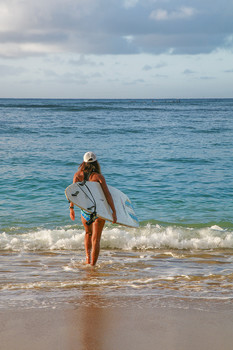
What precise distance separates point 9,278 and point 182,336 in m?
2.89

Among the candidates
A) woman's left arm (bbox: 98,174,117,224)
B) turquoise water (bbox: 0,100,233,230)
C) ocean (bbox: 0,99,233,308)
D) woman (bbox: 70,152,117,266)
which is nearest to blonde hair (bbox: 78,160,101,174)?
woman (bbox: 70,152,117,266)

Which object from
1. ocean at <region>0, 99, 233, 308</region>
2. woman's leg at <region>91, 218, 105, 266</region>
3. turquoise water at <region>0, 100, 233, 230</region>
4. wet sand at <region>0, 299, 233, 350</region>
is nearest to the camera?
wet sand at <region>0, 299, 233, 350</region>

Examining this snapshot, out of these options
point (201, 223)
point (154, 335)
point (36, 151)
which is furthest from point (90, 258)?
point (36, 151)

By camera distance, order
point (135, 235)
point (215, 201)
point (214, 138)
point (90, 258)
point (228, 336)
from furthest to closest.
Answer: point (214, 138)
point (215, 201)
point (135, 235)
point (90, 258)
point (228, 336)

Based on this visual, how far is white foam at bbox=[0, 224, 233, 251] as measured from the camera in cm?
784

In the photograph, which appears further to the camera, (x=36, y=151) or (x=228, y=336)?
(x=36, y=151)

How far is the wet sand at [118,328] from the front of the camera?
12.0 feet

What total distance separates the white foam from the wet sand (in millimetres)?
3321

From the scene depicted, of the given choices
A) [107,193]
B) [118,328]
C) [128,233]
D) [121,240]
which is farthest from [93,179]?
[128,233]

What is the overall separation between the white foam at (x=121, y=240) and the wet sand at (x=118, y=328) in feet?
10.9

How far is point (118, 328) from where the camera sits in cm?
400

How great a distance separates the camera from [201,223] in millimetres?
9633

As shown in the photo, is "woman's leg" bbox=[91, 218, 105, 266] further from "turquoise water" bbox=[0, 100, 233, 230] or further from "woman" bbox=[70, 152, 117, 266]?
"turquoise water" bbox=[0, 100, 233, 230]

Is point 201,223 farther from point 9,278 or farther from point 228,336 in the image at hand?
point 228,336
